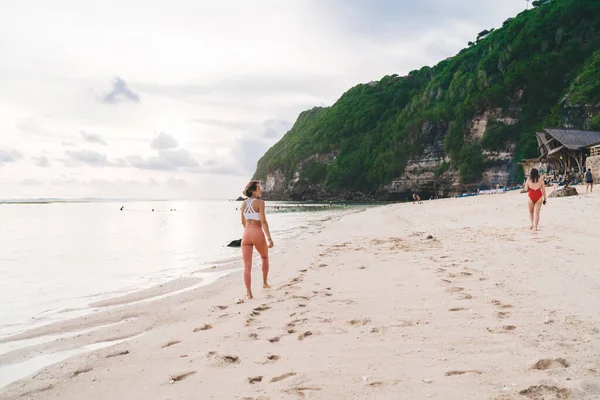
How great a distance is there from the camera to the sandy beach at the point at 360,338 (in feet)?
9.13

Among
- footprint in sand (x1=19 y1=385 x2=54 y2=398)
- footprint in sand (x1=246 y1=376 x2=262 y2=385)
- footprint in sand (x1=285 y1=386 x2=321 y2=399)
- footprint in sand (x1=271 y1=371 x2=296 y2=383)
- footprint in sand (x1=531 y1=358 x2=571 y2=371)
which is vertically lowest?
footprint in sand (x1=19 y1=385 x2=54 y2=398)

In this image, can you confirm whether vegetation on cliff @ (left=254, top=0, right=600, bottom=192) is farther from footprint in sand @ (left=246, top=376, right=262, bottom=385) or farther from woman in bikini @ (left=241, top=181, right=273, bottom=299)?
footprint in sand @ (left=246, top=376, right=262, bottom=385)

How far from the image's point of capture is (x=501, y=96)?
6353 centimetres

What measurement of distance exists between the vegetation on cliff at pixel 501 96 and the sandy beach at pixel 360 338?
5332 cm

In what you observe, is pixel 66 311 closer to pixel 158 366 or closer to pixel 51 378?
pixel 51 378

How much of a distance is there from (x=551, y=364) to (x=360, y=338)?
1.61 m

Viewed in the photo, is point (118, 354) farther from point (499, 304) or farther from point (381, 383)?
point (499, 304)

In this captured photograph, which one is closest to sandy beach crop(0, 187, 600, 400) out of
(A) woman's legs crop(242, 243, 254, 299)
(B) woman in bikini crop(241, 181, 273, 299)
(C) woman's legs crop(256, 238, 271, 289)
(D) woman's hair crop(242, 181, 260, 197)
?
(A) woman's legs crop(242, 243, 254, 299)

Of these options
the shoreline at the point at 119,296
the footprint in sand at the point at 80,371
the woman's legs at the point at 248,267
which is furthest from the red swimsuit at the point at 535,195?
the footprint in sand at the point at 80,371

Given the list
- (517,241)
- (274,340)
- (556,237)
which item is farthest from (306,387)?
(556,237)

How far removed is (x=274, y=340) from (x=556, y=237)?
8239 millimetres

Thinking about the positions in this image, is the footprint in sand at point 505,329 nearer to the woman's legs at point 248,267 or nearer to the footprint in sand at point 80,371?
the woman's legs at point 248,267

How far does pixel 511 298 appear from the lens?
15.2 ft

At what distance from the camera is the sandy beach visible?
9.13 ft
